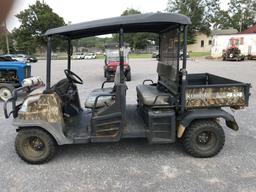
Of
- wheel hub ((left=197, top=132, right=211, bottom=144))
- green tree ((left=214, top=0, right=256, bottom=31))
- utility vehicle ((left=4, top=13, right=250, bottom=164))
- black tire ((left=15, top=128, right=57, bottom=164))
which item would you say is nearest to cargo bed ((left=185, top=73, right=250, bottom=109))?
utility vehicle ((left=4, top=13, right=250, bottom=164))

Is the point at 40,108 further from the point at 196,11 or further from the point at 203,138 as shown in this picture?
the point at 196,11

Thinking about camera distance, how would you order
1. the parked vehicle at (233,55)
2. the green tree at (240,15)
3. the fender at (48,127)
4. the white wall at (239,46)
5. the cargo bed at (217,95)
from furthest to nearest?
1. the green tree at (240,15)
2. the white wall at (239,46)
3. the parked vehicle at (233,55)
4. the cargo bed at (217,95)
5. the fender at (48,127)

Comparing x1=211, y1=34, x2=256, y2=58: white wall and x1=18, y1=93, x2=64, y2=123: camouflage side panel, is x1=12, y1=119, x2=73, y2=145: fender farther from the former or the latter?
x1=211, y1=34, x2=256, y2=58: white wall

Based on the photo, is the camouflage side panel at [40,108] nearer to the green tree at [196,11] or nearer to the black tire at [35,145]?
the black tire at [35,145]

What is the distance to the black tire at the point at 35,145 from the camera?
368 centimetres

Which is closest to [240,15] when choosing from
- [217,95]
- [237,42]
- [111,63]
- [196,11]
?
[196,11]

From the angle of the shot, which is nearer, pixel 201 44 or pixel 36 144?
pixel 36 144

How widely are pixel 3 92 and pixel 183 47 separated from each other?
6.54m

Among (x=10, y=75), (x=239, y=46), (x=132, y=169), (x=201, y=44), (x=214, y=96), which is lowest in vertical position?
(x=132, y=169)

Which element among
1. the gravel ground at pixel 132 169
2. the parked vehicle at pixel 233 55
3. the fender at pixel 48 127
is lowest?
the gravel ground at pixel 132 169

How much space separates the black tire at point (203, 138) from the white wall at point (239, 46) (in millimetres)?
27915

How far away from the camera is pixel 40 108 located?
11.9 feet

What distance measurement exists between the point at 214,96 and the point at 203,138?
0.65m

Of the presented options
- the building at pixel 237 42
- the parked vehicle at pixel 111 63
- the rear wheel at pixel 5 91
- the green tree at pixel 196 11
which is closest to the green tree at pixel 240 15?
the green tree at pixel 196 11
